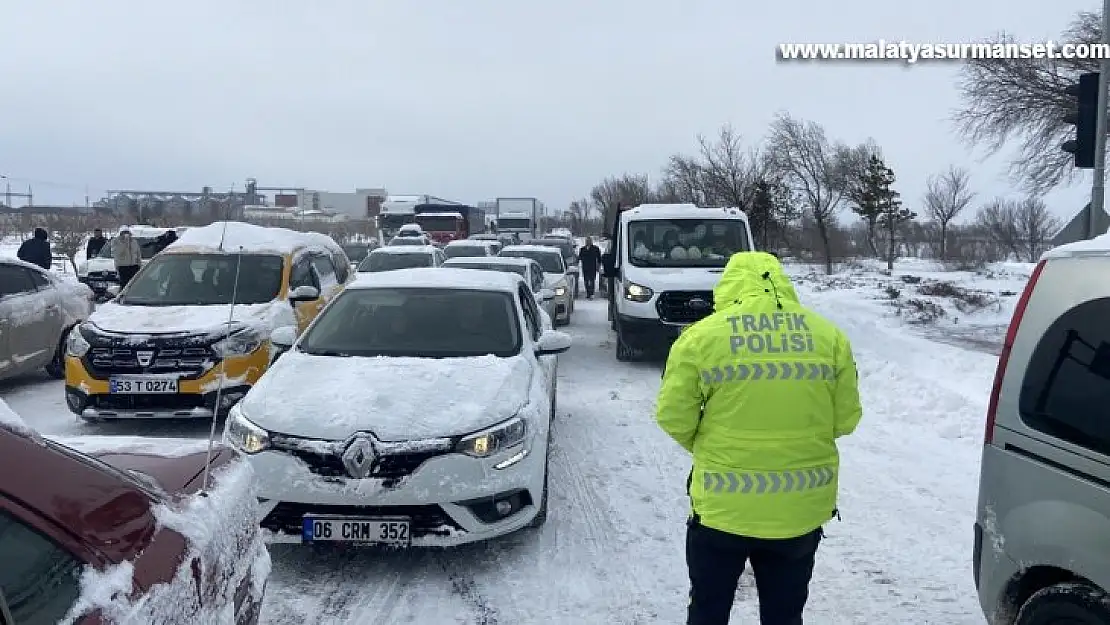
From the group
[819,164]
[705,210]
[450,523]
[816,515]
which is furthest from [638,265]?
[819,164]

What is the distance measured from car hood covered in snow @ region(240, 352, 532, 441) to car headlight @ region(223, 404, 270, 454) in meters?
0.04

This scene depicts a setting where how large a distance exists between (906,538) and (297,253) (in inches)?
278

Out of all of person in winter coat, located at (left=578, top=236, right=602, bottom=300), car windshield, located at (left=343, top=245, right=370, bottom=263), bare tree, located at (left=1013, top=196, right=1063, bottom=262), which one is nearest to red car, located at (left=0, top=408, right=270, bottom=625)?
person in winter coat, located at (left=578, top=236, right=602, bottom=300)

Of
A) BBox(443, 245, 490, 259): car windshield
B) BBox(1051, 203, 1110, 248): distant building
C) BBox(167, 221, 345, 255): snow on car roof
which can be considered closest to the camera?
BBox(1051, 203, 1110, 248): distant building

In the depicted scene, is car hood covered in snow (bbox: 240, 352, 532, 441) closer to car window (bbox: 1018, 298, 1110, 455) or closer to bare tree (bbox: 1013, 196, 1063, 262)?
car window (bbox: 1018, 298, 1110, 455)

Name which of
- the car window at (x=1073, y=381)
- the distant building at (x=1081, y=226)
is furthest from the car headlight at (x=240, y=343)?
the distant building at (x=1081, y=226)

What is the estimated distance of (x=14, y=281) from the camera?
9.57m

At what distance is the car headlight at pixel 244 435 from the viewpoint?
459cm

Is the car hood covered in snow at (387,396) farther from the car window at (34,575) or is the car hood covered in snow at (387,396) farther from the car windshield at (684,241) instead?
the car windshield at (684,241)

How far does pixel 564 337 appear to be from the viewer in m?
6.49

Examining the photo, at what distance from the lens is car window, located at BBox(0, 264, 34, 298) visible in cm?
938

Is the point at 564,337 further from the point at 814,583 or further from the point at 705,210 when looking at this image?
the point at 705,210

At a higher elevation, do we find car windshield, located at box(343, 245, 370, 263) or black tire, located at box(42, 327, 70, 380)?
car windshield, located at box(343, 245, 370, 263)

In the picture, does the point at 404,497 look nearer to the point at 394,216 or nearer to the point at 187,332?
the point at 187,332
